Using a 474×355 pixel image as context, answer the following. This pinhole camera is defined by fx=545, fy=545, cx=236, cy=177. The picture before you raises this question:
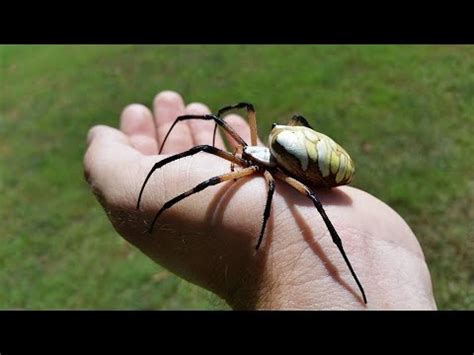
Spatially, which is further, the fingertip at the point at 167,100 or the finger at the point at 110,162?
the fingertip at the point at 167,100

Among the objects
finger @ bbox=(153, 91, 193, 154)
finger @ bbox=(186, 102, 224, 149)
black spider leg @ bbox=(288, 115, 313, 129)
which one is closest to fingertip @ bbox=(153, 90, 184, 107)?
finger @ bbox=(153, 91, 193, 154)

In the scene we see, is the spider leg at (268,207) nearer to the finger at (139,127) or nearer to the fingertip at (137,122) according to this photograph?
the finger at (139,127)

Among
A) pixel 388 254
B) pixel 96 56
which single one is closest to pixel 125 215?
pixel 388 254

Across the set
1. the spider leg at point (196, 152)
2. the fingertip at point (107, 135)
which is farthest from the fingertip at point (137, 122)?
the spider leg at point (196, 152)

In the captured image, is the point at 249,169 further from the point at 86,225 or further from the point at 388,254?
the point at 86,225

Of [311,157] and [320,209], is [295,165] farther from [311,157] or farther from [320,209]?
[320,209]

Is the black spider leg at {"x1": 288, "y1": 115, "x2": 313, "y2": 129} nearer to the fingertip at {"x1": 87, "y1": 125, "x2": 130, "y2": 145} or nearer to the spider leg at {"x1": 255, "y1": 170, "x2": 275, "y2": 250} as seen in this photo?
the spider leg at {"x1": 255, "y1": 170, "x2": 275, "y2": 250}
